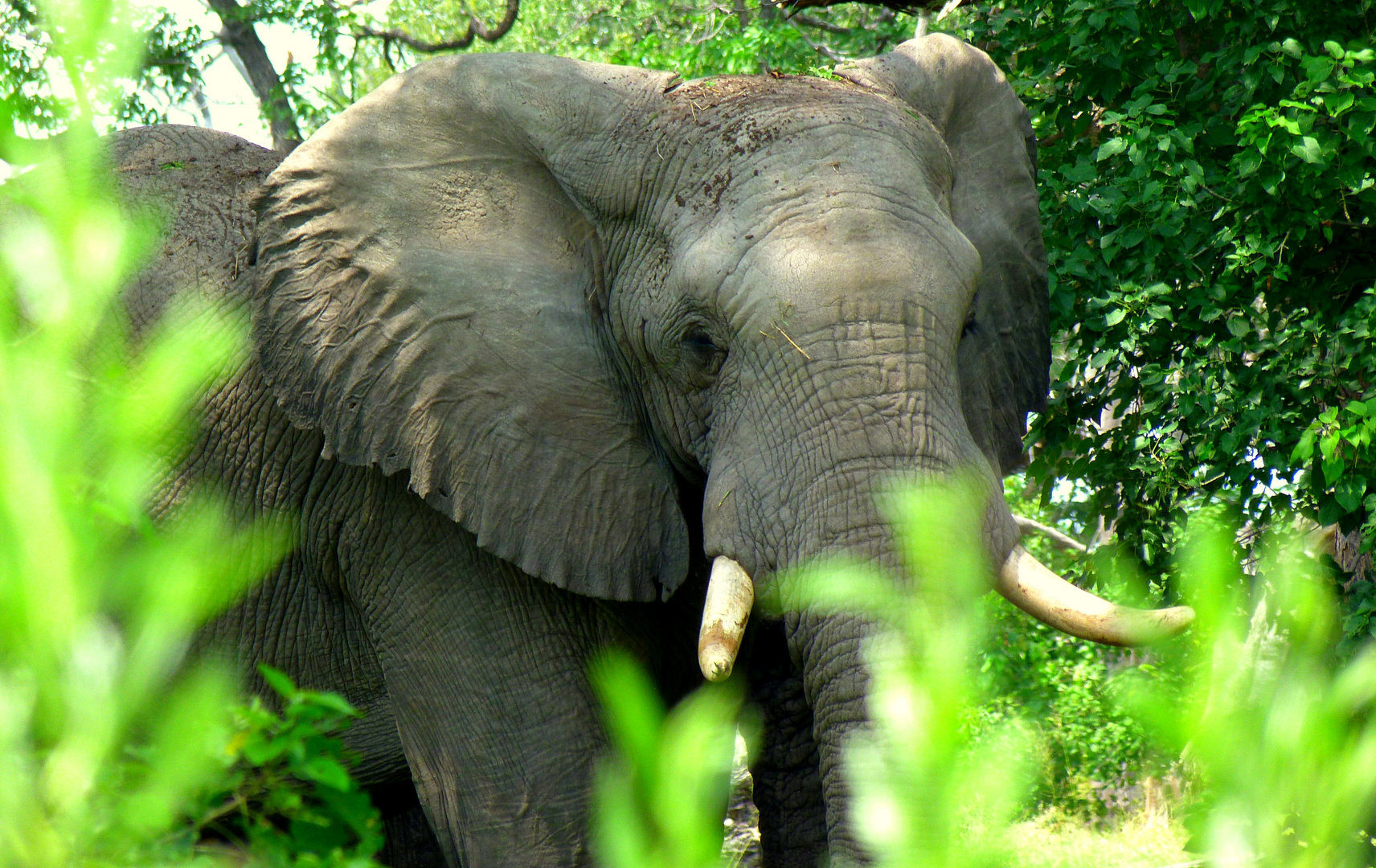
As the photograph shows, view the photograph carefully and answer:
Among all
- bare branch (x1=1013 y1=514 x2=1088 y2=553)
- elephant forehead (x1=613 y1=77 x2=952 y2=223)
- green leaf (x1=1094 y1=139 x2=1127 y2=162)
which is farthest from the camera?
bare branch (x1=1013 y1=514 x2=1088 y2=553)

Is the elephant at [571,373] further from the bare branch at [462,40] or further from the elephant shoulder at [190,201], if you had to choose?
the bare branch at [462,40]

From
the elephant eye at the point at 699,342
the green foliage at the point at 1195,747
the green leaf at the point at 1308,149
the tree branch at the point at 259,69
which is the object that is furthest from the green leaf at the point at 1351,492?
the tree branch at the point at 259,69

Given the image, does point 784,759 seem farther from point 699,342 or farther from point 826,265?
point 826,265

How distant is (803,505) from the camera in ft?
8.86

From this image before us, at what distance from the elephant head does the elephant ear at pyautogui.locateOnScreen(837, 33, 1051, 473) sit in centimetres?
4

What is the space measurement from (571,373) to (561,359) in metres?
0.03

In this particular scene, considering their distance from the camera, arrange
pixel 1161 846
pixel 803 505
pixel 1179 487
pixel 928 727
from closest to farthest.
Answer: pixel 928 727 → pixel 803 505 → pixel 1179 487 → pixel 1161 846

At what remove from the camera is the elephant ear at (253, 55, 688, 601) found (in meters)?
3.09

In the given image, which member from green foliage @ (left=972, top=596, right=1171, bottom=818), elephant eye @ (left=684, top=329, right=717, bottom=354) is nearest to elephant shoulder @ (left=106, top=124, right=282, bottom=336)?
elephant eye @ (left=684, top=329, right=717, bottom=354)

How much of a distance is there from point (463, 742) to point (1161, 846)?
14.2 ft

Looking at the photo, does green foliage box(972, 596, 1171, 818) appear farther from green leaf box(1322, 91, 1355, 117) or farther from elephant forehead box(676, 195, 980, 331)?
elephant forehead box(676, 195, 980, 331)

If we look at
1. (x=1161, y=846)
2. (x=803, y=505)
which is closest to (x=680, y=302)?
(x=803, y=505)

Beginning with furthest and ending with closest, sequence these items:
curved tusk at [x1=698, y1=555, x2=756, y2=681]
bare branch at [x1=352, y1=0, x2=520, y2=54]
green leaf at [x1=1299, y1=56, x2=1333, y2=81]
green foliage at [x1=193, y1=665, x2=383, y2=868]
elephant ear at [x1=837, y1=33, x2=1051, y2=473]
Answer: bare branch at [x1=352, y1=0, x2=520, y2=54]
green leaf at [x1=1299, y1=56, x2=1333, y2=81]
elephant ear at [x1=837, y1=33, x2=1051, y2=473]
curved tusk at [x1=698, y1=555, x2=756, y2=681]
green foliage at [x1=193, y1=665, x2=383, y2=868]

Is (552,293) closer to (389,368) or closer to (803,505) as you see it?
(389,368)
